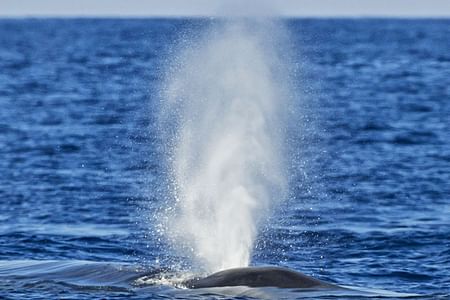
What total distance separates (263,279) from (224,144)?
557 centimetres

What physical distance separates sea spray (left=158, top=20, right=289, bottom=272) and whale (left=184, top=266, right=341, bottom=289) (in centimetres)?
185

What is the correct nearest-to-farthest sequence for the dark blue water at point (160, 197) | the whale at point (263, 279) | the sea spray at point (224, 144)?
the whale at point (263, 279) → the dark blue water at point (160, 197) → the sea spray at point (224, 144)

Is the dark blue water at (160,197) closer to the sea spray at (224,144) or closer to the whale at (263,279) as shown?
the whale at (263,279)

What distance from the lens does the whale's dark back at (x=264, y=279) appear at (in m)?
21.2

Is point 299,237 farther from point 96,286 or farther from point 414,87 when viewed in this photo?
point 414,87

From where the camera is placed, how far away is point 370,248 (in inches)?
1078

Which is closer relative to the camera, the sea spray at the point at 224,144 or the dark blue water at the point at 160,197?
the dark blue water at the point at 160,197

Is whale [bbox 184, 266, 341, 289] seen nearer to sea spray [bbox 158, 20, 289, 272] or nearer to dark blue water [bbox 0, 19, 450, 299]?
dark blue water [bbox 0, 19, 450, 299]

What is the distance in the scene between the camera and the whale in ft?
69.7

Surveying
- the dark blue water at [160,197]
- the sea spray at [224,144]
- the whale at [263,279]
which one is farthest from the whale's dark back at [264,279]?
the sea spray at [224,144]

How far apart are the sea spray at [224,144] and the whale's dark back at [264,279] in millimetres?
1876

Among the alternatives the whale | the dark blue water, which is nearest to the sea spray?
the dark blue water

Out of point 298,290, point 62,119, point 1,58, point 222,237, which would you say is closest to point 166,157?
point 62,119

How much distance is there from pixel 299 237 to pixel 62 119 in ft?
88.0
